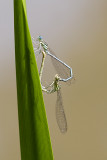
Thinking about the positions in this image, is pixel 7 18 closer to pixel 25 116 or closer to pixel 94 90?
pixel 94 90

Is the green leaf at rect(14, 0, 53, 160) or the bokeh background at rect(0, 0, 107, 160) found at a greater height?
the bokeh background at rect(0, 0, 107, 160)

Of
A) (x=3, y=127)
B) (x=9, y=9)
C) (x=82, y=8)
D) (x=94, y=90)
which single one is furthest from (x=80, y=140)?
(x=9, y=9)

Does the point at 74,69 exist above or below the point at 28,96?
above

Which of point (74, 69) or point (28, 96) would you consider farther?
point (74, 69)

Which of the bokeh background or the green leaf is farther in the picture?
the bokeh background
